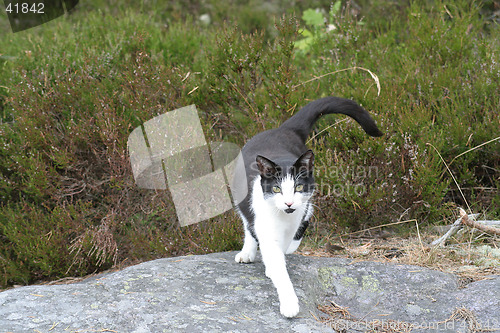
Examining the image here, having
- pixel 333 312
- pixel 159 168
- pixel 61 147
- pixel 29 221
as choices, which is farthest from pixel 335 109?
pixel 29 221

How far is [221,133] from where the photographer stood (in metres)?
3.79

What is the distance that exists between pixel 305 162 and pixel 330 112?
61 cm

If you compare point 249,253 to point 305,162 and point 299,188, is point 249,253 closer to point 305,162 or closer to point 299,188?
point 299,188

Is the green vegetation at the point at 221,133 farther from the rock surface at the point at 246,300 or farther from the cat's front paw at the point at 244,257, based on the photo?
the rock surface at the point at 246,300

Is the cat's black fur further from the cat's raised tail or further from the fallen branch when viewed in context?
the fallen branch

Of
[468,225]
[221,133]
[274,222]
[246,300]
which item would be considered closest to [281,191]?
[274,222]

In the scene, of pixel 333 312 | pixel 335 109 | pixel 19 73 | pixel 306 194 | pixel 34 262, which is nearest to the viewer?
pixel 333 312

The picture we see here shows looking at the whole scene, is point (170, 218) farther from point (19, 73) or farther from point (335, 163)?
point (19, 73)

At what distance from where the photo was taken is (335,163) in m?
3.34

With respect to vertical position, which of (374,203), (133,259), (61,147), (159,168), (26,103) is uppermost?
(26,103)

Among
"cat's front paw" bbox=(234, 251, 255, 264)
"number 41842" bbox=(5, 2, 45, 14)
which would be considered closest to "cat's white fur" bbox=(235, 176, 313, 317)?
"cat's front paw" bbox=(234, 251, 255, 264)

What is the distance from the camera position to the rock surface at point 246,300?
1863mm

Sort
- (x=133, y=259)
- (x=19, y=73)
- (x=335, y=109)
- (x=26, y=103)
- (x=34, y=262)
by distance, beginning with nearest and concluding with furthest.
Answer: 1. (x=335, y=109)
2. (x=34, y=262)
3. (x=133, y=259)
4. (x=26, y=103)
5. (x=19, y=73)

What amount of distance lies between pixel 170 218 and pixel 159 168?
38 cm
